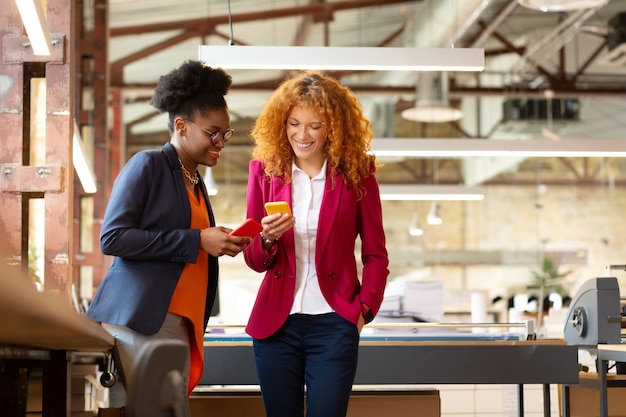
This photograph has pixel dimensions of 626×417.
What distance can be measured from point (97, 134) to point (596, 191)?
1030 centimetres

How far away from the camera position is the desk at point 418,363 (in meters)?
3.30

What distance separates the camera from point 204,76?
2.46 m

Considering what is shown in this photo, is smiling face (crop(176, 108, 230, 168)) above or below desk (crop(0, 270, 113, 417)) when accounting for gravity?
above

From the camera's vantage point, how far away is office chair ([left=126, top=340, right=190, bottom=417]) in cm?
115

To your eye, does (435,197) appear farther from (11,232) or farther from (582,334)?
(11,232)

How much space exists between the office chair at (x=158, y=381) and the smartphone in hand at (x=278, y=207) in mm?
1251

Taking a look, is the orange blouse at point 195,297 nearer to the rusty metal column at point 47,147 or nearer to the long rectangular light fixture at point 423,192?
the rusty metal column at point 47,147

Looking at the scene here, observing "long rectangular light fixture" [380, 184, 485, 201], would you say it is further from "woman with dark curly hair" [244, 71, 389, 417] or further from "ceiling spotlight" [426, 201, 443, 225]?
"ceiling spotlight" [426, 201, 443, 225]

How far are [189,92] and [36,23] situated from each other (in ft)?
2.76

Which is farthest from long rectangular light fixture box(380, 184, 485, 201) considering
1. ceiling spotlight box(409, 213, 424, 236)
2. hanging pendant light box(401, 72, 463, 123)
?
ceiling spotlight box(409, 213, 424, 236)

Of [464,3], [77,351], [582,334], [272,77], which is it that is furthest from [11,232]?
[272,77]

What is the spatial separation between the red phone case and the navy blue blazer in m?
0.15

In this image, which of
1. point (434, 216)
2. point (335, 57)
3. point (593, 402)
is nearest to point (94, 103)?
point (335, 57)

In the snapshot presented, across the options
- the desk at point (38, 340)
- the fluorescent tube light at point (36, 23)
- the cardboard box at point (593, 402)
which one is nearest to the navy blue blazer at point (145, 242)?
the desk at point (38, 340)
